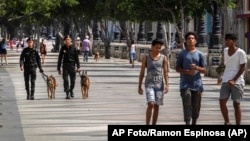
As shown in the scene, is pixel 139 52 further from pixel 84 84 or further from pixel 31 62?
pixel 31 62

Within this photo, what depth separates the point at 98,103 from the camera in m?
23.9

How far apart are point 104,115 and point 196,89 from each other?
5219 millimetres

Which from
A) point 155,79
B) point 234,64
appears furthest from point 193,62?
point 234,64

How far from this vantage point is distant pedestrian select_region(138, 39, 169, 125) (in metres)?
15.7

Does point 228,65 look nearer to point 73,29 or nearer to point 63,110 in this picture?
point 63,110

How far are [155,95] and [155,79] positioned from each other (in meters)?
0.29

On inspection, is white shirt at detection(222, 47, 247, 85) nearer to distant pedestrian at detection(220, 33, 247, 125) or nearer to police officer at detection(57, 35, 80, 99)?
distant pedestrian at detection(220, 33, 247, 125)

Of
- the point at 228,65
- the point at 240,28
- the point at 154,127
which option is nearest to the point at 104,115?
the point at 228,65

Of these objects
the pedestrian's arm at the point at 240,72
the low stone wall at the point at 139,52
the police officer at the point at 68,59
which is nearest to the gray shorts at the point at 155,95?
the pedestrian's arm at the point at 240,72

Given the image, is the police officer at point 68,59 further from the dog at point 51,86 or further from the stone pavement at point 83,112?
the stone pavement at point 83,112

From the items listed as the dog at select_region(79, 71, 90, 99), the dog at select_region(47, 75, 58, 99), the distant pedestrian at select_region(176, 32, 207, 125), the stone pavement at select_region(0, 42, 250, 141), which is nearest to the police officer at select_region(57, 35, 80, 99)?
the dog at select_region(79, 71, 90, 99)

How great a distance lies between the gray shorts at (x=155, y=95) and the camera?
51.3ft

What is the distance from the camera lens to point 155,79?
1581 centimetres

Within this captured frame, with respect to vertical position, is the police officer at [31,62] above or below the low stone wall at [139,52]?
above
